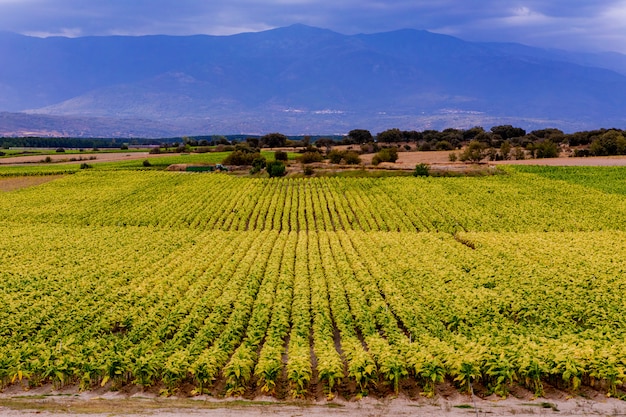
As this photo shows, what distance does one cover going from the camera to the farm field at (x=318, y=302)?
504 inches

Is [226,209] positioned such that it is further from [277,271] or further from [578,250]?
[578,250]

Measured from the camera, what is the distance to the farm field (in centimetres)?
1280

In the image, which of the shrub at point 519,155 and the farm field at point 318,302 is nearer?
the farm field at point 318,302

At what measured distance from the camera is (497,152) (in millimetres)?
89875

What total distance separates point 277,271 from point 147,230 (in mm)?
15212

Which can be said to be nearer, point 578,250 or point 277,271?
point 277,271

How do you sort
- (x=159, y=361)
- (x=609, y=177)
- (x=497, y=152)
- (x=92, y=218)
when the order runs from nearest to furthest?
(x=159, y=361), (x=92, y=218), (x=609, y=177), (x=497, y=152)

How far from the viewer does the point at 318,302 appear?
1777 cm

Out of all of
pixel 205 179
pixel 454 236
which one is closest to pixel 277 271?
pixel 454 236

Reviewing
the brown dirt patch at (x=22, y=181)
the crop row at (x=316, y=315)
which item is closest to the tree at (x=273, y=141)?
the brown dirt patch at (x=22, y=181)

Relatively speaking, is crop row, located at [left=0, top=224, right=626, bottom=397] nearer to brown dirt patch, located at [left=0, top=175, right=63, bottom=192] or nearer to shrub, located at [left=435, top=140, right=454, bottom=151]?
brown dirt patch, located at [left=0, top=175, right=63, bottom=192]

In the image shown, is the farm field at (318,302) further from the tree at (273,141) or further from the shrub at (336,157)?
the tree at (273,141)

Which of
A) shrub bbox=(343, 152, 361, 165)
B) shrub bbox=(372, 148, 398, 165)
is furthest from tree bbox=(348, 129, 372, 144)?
shrub bbox=(343, 152, 361, 165)

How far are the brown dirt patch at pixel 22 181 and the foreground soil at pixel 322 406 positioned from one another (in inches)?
2108
